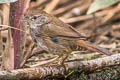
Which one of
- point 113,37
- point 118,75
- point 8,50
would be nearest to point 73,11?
point 113,37

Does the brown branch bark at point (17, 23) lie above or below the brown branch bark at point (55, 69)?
above

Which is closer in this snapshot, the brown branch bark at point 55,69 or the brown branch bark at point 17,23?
the brown branch bark at point 55,69

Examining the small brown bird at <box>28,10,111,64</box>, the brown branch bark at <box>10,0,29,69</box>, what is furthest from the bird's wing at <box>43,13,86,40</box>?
the brown branch bark at <box>10,0,29,69</box>

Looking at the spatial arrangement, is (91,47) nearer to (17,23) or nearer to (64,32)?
(64,32)

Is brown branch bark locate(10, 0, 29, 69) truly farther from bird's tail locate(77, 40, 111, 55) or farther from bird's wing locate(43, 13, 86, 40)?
bird's tail locate(77, 40, 111, 55)

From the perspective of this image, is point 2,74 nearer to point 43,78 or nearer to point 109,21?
point 43,78

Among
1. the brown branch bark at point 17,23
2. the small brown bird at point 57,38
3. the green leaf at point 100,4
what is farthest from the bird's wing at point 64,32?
the green leaf at point 100,4

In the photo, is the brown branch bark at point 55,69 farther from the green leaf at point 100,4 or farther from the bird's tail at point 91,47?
the green leaf at point 100,4
